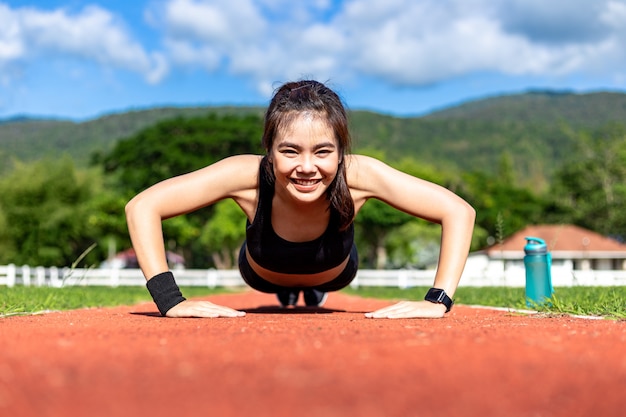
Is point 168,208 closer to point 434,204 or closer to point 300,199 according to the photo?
point 300,199

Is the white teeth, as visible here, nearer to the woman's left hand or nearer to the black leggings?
the woman's left hand

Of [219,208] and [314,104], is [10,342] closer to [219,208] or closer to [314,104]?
[314,104]

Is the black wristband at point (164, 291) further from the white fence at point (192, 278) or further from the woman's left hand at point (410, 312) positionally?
the white fence at point (192, 278)

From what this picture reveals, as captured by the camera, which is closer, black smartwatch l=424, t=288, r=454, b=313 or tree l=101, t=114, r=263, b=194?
black smartwatch l=424, t=288, r=454, b=313

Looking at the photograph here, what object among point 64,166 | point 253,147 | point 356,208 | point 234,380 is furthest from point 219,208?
point 234,380

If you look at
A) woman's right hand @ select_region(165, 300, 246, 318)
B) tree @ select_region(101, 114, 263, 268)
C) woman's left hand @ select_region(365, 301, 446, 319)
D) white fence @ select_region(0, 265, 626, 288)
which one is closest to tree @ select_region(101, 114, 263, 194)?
tree @ select_region(101, 114, 263, 268)

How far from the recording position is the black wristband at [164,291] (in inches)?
161

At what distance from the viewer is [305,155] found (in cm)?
394

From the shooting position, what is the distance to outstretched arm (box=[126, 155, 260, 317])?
410 centimetres

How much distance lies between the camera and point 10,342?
2.55m

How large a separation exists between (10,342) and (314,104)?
221 cm

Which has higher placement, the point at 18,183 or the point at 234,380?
the point at 18,183

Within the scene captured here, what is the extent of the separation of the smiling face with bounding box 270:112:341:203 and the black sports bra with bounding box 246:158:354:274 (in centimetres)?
42

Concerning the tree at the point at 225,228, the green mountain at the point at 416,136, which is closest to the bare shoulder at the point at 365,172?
the tree at the point at 225,228
